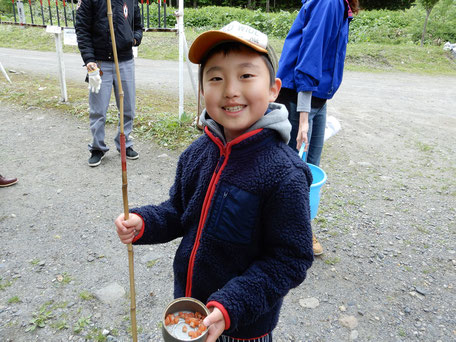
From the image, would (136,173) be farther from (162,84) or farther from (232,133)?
(162,84)

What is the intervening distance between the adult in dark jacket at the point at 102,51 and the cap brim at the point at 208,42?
3036 millimetres

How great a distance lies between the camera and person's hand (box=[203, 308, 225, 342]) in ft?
3.65

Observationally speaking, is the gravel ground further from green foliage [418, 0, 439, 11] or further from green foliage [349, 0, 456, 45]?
green foliage [349, 0, 456, 45]

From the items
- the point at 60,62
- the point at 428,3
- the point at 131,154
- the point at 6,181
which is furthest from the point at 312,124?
the point at 428,3

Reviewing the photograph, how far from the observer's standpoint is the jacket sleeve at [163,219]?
151cm

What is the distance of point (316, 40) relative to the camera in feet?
7.80

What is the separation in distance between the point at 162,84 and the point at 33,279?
712 centimetres

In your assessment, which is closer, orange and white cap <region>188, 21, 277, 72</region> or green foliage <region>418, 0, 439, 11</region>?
orange and white cap <region>188, 21, 277, 72</region>

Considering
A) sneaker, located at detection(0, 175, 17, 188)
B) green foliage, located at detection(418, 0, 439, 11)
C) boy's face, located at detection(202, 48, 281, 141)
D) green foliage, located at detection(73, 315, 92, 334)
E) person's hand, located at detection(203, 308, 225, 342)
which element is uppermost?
green foliage, located at detection(418, 0, 439, 11)

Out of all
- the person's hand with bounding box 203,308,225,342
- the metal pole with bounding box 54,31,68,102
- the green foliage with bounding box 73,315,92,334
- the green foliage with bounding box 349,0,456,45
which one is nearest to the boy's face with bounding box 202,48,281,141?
the person's hand with bounding box 203,308,225,342

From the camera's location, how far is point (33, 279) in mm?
2701

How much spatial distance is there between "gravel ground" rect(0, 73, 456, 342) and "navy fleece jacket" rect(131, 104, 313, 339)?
1142 millimetres

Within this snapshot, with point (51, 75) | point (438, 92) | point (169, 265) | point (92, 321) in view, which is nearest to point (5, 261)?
point (92, 321)

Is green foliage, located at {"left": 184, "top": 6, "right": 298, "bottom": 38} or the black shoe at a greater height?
green foliage, located at {"left": 184, "top": 6, "right": 298, "bottom": 38}
